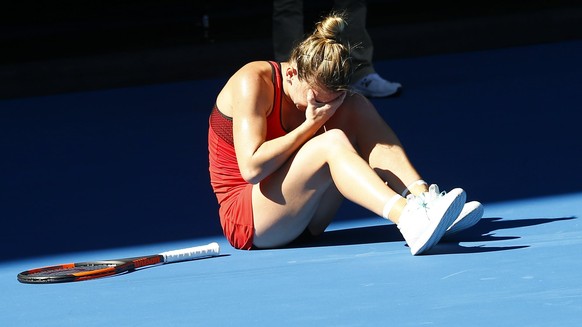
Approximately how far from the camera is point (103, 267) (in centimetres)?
391

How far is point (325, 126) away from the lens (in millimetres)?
4094

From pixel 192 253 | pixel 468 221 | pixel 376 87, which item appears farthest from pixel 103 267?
pixel 376 87

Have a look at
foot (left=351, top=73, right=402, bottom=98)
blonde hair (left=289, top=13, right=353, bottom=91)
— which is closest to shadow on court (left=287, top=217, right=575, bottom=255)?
blonde hair (left=289, top=13, right=353, bottom=91)

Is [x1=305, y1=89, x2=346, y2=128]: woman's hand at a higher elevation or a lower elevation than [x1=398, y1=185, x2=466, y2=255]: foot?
higher

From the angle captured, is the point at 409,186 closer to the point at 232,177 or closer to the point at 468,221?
the point at 468,221

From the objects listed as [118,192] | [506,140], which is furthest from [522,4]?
[118,192]

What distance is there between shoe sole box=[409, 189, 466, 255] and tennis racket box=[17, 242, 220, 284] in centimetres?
75

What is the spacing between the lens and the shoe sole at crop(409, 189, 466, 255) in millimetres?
Answer: 3668

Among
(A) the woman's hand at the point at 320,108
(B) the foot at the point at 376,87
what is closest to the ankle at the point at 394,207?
(A) the woman's hand at the point at 320,108

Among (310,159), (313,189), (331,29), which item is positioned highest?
(331,29)

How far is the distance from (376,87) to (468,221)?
3093 millimetres

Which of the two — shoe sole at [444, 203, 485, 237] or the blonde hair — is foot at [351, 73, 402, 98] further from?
the blonde hair

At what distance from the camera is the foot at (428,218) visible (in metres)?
3.66

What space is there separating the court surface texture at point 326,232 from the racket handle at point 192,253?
0.13 ft
